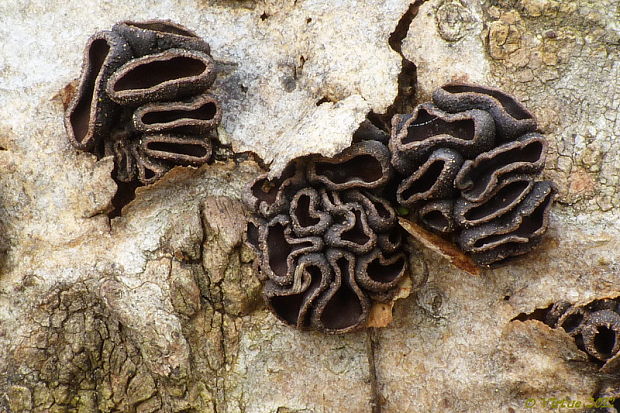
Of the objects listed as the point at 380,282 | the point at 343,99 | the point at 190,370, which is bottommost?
the point at 190,370

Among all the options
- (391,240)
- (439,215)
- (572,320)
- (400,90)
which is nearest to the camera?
(572,320)

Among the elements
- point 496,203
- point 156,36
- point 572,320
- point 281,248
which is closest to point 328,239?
point 281,248

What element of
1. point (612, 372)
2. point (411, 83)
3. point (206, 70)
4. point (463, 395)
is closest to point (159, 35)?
point (206, 70)

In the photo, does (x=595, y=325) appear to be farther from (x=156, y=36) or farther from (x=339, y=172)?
(x=156, y=36)

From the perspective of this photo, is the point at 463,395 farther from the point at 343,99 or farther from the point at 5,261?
the point at 5,261

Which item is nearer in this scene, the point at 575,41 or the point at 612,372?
the point at 612,372

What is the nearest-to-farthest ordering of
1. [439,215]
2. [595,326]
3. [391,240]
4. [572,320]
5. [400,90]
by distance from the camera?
[595,326] < [572,320] < [439,215] < [391,240] < [400,90]
